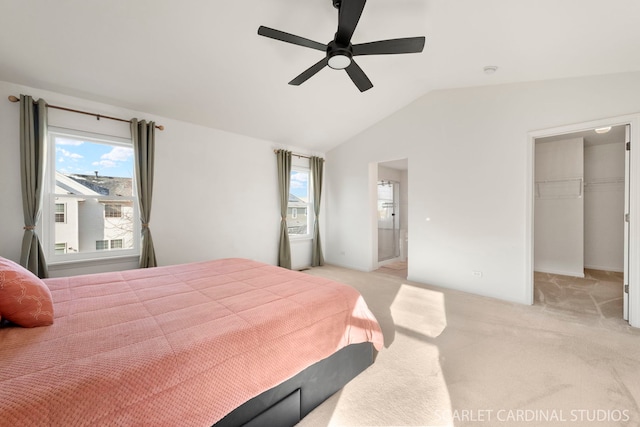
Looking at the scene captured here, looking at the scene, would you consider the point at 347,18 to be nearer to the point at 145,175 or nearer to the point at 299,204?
the point at 145,175

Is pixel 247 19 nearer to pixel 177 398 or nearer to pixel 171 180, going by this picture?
pixel 171 180

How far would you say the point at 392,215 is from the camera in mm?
6238

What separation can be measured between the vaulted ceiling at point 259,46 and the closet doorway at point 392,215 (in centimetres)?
273

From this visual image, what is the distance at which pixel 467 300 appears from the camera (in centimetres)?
340

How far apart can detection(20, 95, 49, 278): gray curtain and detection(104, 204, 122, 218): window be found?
56 cm

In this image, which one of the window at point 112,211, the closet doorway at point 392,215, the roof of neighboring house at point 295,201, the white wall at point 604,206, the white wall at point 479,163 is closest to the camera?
the white wall at point 479,163

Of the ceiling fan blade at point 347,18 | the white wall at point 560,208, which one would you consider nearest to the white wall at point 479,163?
the white wall at point 560,208

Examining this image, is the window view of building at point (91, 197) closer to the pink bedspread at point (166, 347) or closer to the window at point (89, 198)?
the window at point (89, 198)

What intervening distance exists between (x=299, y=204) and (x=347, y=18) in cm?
377

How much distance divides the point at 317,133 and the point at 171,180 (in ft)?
8.16

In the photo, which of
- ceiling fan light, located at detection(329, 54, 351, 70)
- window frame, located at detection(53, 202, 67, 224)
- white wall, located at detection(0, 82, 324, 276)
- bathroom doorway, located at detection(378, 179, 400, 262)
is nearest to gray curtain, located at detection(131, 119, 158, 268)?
white wall, located at detection(0, 82, 324, 276)

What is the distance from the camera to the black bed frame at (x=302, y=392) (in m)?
1.27

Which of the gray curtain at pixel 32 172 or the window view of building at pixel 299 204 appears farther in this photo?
the window view of building at pixel 299 204

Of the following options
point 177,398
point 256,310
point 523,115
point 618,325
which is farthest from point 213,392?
point 523,115
